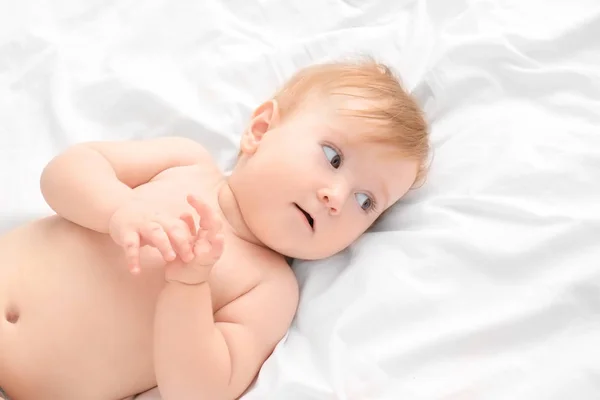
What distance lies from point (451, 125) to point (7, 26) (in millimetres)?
855

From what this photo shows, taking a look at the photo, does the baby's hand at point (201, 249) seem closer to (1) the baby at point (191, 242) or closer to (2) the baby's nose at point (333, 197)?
(1) the baby at point (191, 242)

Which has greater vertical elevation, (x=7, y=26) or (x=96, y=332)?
(x=7, y=26)

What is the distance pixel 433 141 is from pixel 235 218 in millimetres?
344

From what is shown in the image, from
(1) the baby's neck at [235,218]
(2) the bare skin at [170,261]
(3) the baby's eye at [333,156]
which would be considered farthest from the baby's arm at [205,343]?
(3) the baby's eye at [333,156]

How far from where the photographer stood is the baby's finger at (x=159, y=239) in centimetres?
81

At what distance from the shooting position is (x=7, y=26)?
1.40 metres

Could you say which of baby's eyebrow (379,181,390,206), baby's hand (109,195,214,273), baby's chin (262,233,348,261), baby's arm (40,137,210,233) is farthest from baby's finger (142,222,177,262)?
baby's eyebrow (379,181,390,206)

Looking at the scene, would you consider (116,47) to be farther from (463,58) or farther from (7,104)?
(463,58)

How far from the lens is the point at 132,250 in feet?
2.66

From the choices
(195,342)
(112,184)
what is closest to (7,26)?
(112,184)

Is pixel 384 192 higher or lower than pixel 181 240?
lower

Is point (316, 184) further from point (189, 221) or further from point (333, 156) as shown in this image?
point (189, 221)

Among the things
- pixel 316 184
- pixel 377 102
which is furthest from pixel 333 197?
pixel 377 102

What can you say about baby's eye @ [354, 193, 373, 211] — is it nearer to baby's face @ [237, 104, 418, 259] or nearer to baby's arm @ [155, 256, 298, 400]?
baby's face @ [237, 104, 418, 259]
